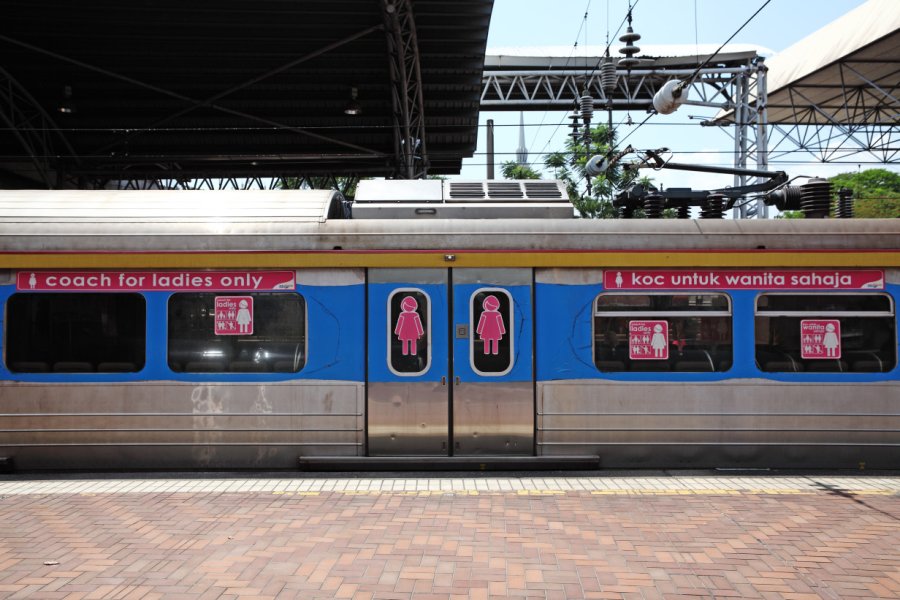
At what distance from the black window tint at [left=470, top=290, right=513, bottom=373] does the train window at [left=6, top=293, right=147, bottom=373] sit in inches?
129

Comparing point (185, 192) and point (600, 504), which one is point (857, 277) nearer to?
point (600, 504)

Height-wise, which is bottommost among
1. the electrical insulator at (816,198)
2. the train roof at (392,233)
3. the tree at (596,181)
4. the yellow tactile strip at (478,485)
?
the yellow tactile strip at (478,485)

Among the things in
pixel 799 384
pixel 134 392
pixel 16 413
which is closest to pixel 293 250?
pixel 134 392

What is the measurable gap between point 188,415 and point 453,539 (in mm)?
3286

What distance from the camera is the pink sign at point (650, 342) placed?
24.7 ft

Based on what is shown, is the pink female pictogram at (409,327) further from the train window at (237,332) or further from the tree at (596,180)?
the tree at (596,180)

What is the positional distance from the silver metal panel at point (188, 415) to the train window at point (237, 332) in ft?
0.68

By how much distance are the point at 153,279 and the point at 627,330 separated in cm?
470


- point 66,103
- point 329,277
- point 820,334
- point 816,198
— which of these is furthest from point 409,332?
point 66,103

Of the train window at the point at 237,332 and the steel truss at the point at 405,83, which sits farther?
the steel truss at the point at 405,83

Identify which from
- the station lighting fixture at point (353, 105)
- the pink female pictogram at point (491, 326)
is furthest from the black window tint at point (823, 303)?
the station lighting fixture at point (353, 105)

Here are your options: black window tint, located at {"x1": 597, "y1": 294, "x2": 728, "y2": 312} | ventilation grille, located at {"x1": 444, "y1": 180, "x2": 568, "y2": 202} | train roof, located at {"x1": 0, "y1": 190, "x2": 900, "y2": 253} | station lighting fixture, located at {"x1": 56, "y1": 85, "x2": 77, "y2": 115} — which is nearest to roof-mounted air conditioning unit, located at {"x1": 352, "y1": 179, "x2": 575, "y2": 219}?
ventilation grille, located at {"x1": 444, "y1": 180, "x2": 568, "y2": 202}

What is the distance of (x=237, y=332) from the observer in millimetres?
7559

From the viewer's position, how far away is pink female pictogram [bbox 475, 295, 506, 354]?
7539 mm
